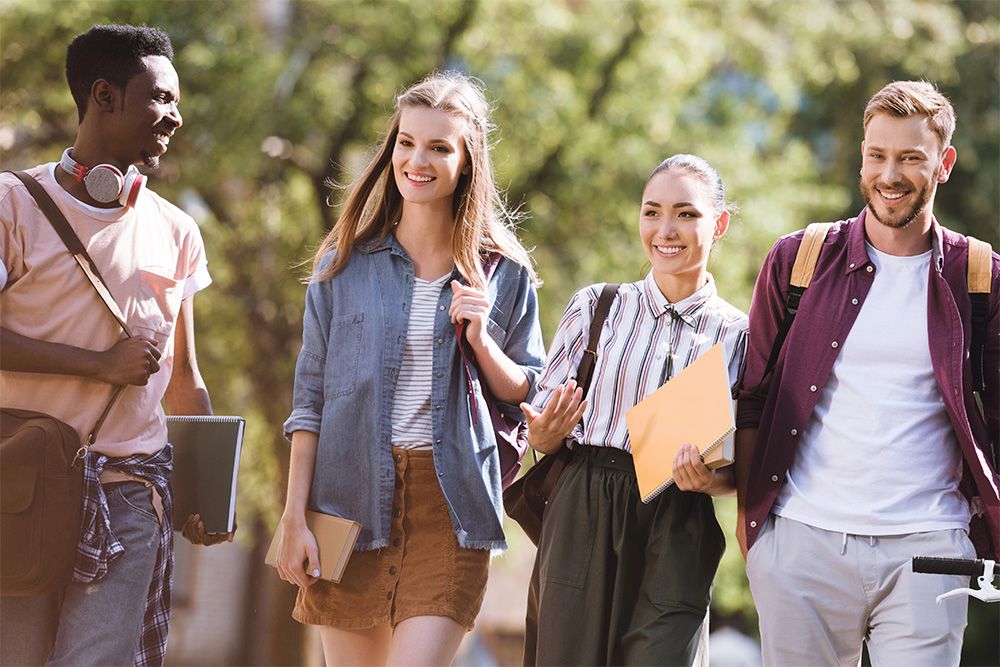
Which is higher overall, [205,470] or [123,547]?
[205,470]

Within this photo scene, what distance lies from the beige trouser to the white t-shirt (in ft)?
0.17

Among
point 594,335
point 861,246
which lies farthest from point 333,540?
point 861,246

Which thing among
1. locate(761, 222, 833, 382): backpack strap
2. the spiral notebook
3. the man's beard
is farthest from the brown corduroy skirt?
the man's beard

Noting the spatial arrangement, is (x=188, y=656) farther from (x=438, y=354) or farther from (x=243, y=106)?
(x=438, y=354)

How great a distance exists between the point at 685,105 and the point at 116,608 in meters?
10.2

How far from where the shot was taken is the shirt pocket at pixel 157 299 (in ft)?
13.3

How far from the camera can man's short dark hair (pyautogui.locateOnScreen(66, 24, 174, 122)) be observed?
159 inches

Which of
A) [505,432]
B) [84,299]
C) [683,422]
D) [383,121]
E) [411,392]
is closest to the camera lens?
[683,422]

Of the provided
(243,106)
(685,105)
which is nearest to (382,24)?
(243,106)

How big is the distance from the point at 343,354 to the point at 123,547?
898 millimetres

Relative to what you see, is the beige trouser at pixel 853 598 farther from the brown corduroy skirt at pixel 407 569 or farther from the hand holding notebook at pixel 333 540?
the hand holding notebook at pixel 333 540

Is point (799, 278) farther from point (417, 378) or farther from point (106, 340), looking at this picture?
point (106, 340)

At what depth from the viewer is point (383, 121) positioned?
38.4ft

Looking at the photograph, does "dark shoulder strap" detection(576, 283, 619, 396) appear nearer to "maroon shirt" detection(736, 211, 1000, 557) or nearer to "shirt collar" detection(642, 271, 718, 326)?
"shirt collar" detection(642, 271, 718, 326)
